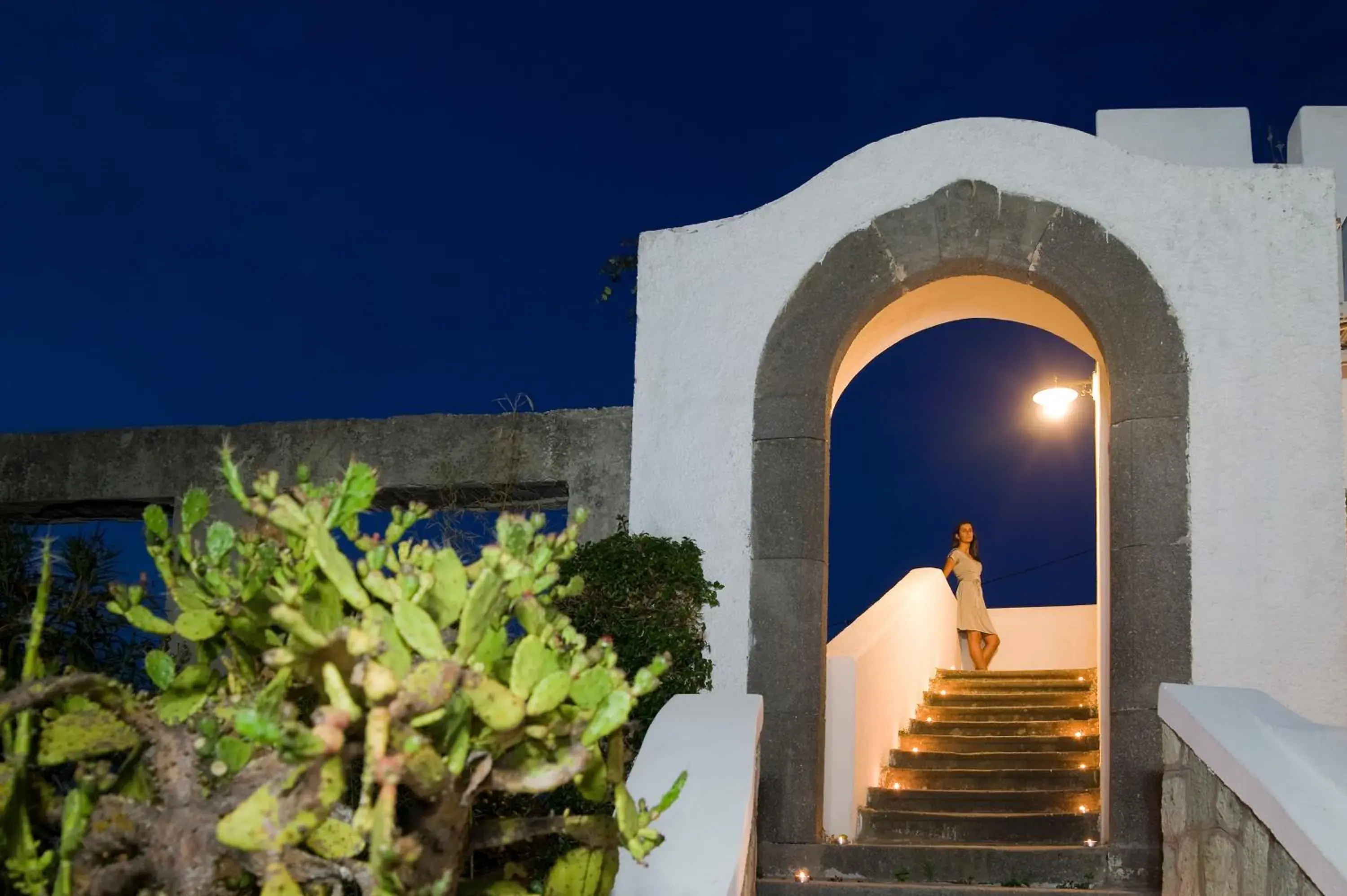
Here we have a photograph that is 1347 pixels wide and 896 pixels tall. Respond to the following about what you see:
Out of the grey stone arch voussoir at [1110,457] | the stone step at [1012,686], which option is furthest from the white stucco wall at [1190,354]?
the stone step at [1012,686]

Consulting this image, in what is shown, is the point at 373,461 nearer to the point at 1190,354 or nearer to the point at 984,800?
the point at 984,800

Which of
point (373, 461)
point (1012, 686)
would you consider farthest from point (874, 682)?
point (373, 461)

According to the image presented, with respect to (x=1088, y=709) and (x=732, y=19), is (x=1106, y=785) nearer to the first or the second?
(x=1088, y=709)

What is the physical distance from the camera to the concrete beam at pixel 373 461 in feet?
24.4

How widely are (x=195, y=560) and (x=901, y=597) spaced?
23.4ft

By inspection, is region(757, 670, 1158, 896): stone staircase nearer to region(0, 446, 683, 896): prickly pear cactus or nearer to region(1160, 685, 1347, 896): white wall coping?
region(1160, 685, 1347, 896): white wall coping

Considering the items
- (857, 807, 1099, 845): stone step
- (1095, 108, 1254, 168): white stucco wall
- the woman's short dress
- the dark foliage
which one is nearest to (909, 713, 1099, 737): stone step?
(857, 807, 1099, 845): stone step

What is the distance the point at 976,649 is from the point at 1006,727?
2827 mm

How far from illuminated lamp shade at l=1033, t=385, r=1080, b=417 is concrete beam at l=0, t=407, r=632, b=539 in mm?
3135

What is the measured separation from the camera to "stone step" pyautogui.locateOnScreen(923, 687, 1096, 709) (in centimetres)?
859

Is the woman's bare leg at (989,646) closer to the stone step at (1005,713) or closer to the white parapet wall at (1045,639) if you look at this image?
the white parapet wall at (1045,639)

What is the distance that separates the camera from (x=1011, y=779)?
7207 millimetres

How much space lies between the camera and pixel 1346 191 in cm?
774

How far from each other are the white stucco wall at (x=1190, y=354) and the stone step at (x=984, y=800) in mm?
1587
